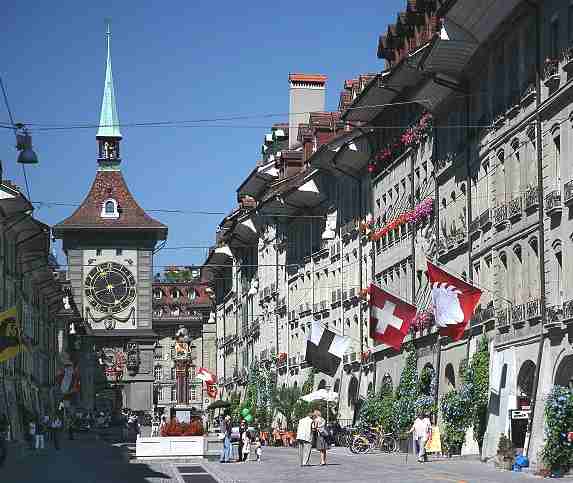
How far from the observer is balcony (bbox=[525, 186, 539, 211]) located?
139 feet

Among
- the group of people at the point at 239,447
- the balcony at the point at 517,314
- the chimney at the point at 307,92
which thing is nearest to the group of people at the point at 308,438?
the group of people at the point at 239,447

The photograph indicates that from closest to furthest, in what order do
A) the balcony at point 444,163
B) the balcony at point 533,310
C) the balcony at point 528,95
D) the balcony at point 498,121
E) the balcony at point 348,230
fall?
the balcony at point 533,310 < the balcony at point 528,95 < the balcony at point 498,121 < the balcony at point 444,163 < the balcony at point 348,230

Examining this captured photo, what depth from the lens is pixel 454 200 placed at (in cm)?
5356

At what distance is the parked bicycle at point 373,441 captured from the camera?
2224 inches

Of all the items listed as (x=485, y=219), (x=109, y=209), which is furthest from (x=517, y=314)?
(x=109, y=209)

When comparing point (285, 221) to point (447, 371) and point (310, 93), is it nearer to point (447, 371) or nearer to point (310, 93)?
point (310, 93)

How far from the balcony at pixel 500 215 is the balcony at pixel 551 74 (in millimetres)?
5519

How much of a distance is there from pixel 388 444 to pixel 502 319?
13.5m

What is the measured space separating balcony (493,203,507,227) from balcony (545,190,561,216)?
15.5 ft

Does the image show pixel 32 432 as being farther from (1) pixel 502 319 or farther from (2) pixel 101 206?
(2) pixel 101 206

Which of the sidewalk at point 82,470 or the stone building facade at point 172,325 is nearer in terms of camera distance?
the sidewalk at point 82,470

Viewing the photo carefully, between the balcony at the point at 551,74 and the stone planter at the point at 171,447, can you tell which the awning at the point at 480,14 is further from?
the stone planter at the point at 171,447

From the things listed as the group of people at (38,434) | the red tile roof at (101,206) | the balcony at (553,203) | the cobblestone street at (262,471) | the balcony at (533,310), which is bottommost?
the cobblestone street at (262,471)

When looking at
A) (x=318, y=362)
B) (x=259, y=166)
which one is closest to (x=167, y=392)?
(x=259, y=166)
